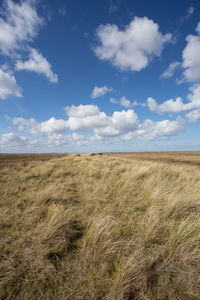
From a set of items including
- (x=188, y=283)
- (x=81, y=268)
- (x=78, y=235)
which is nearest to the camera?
(x=188, y=283)

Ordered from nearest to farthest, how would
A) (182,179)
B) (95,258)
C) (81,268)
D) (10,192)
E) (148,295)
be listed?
(148,295)
(81,268)
(95,258)
(10,192)
(182,179)

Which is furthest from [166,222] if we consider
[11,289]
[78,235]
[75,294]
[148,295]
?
[11,289]

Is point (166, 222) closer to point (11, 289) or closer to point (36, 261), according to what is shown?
point (36, 261)

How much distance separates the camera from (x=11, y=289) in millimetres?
1271

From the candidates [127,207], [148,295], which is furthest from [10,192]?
[148,295]

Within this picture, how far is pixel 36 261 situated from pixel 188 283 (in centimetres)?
181

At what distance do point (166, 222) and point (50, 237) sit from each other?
214cm

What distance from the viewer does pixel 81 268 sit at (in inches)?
59.1

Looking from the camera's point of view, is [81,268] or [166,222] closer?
[81,268]

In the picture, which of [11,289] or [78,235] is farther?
[78,235]

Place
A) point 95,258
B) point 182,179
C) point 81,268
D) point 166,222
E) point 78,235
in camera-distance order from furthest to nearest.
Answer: point 182,179
point 166,222
point 78,235
point 95,258
point 81,268

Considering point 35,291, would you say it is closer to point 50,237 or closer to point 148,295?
point 50,237

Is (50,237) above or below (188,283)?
above

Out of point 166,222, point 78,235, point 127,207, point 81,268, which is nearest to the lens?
point 81,268
